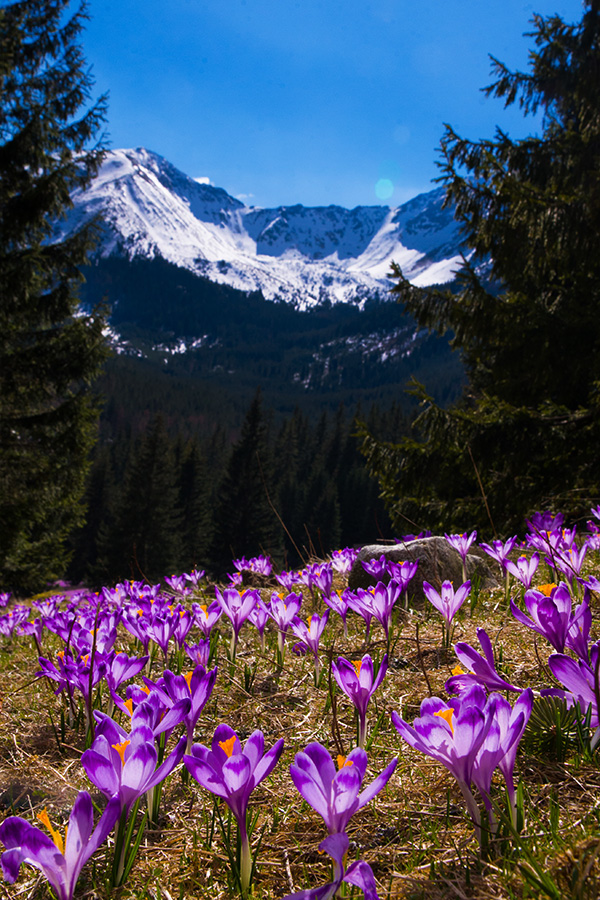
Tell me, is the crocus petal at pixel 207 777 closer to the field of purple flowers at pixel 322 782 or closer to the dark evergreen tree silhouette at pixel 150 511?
the field of purple flowers at pixel 322 782

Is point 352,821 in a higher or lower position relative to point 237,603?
lower

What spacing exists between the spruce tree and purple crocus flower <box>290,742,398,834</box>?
33.8ft

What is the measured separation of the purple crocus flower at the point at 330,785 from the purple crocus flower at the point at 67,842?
322mm

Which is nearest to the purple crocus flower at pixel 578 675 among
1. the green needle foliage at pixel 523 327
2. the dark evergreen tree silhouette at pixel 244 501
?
the green needle foliage at pixel 523 327

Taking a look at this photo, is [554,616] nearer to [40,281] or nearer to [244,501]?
[40,281]

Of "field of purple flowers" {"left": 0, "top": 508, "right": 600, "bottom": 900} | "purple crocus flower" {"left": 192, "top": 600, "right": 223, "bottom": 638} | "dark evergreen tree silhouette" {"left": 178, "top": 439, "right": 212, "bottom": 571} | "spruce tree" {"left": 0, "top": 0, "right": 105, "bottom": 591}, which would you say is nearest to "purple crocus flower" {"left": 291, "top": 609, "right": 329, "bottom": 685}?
"field of purple flowers" {"left": 0, "top": 508, "right": 600, "bottom": 900}

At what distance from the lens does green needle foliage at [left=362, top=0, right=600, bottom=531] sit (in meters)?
5.93

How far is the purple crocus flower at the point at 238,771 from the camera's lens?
863 mm

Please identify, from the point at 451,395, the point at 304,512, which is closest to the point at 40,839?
the point at 304,512

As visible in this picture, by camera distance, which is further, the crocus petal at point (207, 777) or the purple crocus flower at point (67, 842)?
the crocus petal at point (207, 777)

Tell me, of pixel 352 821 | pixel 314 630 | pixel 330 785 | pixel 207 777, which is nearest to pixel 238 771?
pixel 207 777

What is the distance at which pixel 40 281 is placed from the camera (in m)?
10.0

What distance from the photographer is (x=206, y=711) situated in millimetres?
1917

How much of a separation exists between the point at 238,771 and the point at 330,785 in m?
0.16
